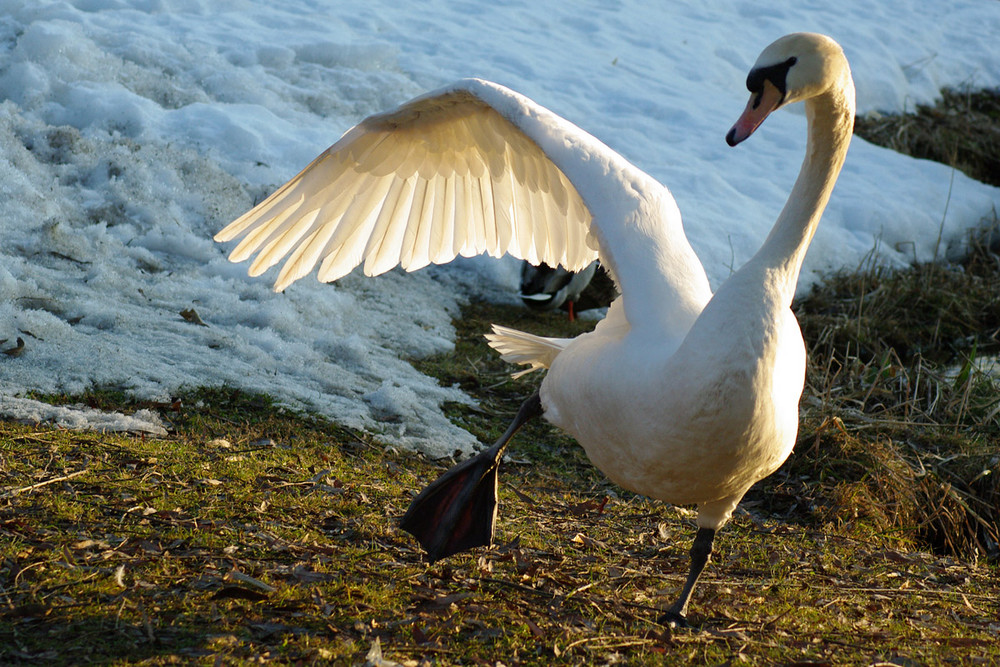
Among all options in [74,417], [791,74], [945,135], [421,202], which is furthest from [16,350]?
[945,135]

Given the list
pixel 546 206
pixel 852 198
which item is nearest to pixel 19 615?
pixel 546 206

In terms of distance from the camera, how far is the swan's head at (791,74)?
2.95 meters

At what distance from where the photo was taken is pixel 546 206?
4.77 metres

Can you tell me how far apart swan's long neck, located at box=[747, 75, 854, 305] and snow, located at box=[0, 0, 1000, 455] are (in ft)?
8.31

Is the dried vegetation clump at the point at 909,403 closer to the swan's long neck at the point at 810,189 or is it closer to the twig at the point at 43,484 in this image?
the swan's long neck at the point at 810,189

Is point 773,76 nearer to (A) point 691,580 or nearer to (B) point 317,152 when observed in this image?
(A) point 691,580

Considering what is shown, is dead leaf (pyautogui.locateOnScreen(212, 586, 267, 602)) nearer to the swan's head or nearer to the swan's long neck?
the swan's long neck

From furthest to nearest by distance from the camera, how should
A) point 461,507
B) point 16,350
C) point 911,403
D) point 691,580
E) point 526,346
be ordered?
1. point 911,403
2. point 16,350
3. point 526,346
4. point 461,507
5. point 691,580

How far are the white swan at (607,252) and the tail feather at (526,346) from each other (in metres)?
0.01

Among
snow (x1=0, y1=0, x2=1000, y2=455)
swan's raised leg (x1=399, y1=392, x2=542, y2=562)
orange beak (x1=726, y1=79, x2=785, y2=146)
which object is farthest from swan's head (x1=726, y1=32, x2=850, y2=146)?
snow (x1=0, y1=0, x2=1000, y2=455)

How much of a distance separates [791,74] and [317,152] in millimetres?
5735

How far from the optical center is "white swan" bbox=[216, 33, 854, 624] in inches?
116

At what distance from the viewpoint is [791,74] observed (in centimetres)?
296

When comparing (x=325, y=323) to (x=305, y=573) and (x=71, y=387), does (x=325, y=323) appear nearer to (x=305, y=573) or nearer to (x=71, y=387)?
(x=71, y=387)
